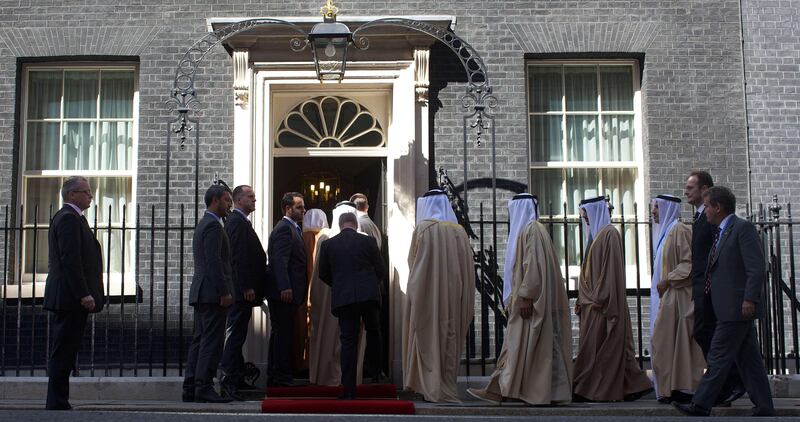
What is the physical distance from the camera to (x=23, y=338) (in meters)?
11.6

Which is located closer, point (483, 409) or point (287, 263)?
point (483, 409)

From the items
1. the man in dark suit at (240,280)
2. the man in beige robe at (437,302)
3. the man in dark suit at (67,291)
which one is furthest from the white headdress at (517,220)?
the man in dark suit at (67,291)

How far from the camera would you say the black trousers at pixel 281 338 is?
10.1m

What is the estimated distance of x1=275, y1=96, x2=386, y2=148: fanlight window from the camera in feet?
40.1

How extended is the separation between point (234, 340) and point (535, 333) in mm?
2795

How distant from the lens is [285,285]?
32.9 feet

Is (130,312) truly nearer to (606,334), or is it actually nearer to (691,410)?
(606,334)

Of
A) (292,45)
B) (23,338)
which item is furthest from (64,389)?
(292,45)

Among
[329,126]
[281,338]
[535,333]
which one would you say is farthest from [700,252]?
[329,126]

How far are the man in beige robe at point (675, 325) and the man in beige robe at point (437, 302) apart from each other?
1.75m

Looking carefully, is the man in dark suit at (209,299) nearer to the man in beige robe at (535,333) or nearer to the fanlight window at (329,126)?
the man in beige robe at (535,333)

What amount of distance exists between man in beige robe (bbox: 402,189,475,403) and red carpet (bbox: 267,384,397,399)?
1.43 ft

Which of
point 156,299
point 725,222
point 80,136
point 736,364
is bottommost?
point 736,364

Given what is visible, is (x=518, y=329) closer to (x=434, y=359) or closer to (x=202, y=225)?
(x=434, y=359)
